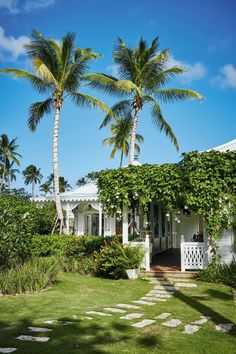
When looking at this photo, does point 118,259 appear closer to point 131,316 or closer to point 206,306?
point 206,306

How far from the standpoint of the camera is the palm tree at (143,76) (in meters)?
16.9

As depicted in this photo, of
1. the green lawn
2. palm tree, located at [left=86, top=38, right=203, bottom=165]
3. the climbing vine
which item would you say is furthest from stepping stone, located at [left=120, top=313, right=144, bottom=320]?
palm tree, located at [left=86, top=38, right=203, bottom=165]

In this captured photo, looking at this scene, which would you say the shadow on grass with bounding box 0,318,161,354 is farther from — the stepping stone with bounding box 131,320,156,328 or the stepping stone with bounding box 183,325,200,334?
the stepping stone with bounding box 183,325,200,334

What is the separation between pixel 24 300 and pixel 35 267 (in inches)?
55.6

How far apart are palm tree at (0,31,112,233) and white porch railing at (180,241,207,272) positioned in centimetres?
749

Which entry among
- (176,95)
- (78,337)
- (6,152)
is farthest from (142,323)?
(6,152)

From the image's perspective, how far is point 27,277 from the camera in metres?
8.09

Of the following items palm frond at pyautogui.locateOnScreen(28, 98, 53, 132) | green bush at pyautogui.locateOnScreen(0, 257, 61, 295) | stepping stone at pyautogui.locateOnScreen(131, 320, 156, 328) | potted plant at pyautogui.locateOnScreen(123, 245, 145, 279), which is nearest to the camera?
stepping stone at pyautogui.locateOnScreen(131, 320, 156, 328)

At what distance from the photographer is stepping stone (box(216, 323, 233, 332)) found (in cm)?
509

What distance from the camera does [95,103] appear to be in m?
17.8

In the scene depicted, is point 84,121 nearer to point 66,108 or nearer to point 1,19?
point 66,108

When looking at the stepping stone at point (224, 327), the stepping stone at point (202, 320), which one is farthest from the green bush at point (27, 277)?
the stepping stone at point (224, 327)

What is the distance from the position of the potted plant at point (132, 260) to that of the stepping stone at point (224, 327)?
4938mm

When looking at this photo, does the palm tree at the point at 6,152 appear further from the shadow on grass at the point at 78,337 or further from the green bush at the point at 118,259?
the shadow on grass at the point at 78,337
